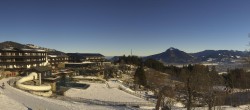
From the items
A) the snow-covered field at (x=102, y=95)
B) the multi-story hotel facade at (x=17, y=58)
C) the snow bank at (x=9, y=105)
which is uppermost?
the multi-story hotel facade at (x=17, y=58)

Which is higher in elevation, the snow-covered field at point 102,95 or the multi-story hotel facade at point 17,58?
the multi-story hotel facade at point 17,58

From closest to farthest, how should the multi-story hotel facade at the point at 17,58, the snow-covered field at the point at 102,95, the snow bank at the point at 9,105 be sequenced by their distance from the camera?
1. the snow bank at the point at 9,105
2. the snow-covered field at the point at 102,95
3. the multi-story hotel facade at the point at 17,58

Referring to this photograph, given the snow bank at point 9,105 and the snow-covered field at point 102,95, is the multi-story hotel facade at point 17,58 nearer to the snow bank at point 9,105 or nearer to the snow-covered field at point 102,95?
the snow-covered field at point 102,95

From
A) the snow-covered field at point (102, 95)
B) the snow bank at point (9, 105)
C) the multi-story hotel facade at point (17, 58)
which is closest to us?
the snow bank at point (9, 105)

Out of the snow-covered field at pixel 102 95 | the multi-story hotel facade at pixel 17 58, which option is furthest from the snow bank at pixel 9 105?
the multi-story hotel facade at pixel 17 58

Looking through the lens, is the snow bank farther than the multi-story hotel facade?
No

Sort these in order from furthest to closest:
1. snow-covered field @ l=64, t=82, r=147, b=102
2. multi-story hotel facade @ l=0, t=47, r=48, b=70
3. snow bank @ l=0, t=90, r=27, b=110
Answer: multi-story hotel facade @ l=0, t=47, r=48, b=70, snow-covered field @ l=64, t=82, r=147, b=102, snow bank @ l=0, t=90, r=27, b=110

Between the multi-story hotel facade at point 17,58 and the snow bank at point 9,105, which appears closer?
the snow bank at point 9,105

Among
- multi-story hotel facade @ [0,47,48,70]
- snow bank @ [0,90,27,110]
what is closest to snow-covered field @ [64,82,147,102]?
snow bank @ [0,90,27,110]

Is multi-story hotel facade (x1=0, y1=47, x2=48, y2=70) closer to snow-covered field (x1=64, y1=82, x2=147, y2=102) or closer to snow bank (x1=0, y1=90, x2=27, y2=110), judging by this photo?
snow-covered field (x1=64, y1=82, x2=147, y2=102)

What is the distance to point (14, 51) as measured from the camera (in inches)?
3194

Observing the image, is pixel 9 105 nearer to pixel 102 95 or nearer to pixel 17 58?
pixel 102 95

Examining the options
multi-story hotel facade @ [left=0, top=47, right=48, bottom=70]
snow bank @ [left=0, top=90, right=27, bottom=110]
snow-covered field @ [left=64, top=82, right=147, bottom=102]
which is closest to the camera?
snow bank @ [left=0, top=90, right=27, bottom=110]

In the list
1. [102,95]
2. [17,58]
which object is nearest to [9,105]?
[102,95]
